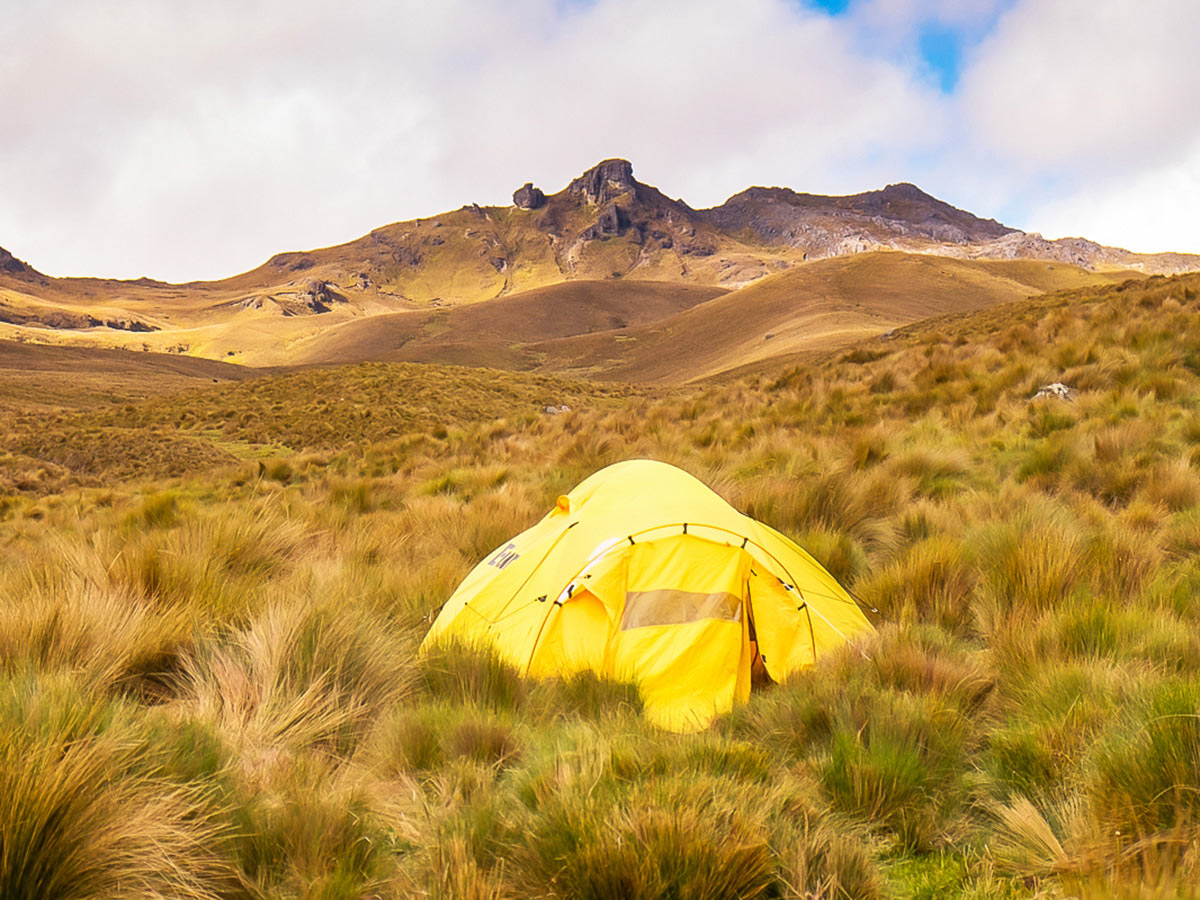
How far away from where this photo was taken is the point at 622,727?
2711 mm

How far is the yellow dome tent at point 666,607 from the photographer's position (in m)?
3.55

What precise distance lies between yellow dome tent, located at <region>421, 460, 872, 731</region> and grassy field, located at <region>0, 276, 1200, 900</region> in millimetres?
301

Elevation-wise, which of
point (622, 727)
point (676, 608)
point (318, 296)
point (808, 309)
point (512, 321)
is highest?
point (318, 296)

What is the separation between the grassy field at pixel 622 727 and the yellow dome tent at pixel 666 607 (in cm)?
30

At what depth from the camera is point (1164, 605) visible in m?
3.42

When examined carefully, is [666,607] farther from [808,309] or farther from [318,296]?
[318,296]

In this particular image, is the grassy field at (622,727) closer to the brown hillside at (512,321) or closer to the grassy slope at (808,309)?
the grassy slope at (808,309)

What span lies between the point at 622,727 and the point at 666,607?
1.06 metres

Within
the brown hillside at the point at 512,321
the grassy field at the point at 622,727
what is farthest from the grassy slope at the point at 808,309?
the grassy field at the point at 622,727

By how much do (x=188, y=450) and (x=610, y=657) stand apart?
65.8 ft

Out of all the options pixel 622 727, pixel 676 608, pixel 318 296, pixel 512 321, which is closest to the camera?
pixel 622 727

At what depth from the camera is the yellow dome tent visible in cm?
355

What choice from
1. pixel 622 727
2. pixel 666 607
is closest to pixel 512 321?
pixel 666 607

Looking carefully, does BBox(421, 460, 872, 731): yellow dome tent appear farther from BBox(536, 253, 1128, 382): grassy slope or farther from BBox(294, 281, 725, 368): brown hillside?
BBox(294, 281, 725, 368): brown hillside
